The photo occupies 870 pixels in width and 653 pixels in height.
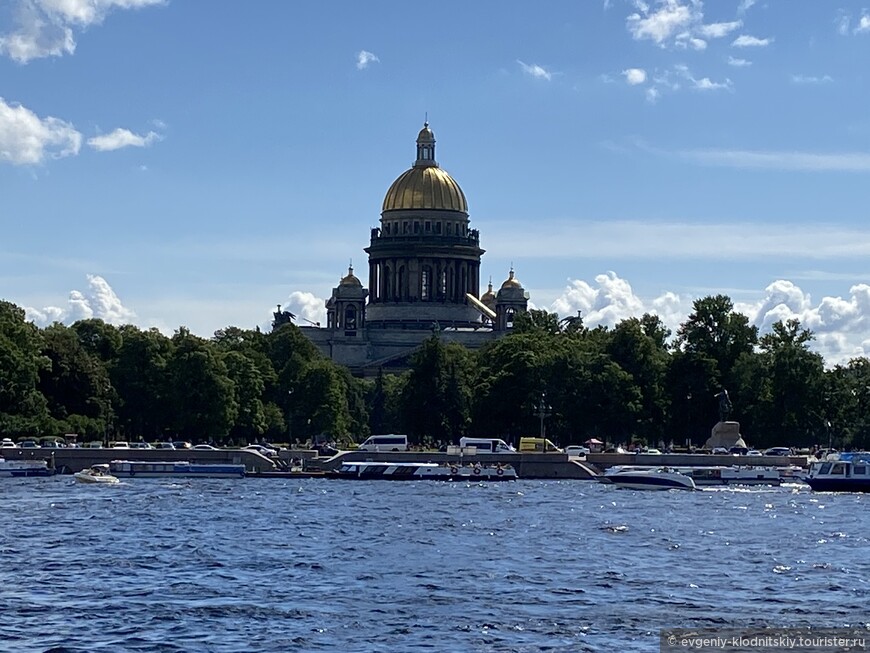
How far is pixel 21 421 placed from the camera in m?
132

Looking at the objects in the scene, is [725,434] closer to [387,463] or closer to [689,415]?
[689,415]

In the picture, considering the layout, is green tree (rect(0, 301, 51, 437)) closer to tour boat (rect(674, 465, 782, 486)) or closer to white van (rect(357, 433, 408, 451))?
white van (rect(357, 433, 408, 451))

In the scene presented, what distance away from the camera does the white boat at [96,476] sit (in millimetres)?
107756

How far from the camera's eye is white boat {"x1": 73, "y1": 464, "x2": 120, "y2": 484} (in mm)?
107756

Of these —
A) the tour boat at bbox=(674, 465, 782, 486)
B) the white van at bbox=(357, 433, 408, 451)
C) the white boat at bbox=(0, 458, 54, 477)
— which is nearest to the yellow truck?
the white van at bbox=(357, 433, 408, 451)

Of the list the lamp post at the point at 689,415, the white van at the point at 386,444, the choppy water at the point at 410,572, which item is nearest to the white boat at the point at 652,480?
the choppy water at the point at 410,572

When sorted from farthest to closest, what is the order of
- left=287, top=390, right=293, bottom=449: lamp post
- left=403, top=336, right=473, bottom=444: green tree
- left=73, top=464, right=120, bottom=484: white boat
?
left=287, top=390, right=293, bottom=449: lamp post
left=403, top=336, right=473, bottom=444: green tree
left=73, top=464, right=120, bottom=484: white boat

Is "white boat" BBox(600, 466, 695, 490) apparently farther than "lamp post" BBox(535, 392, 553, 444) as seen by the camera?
No

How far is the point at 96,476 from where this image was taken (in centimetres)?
10856

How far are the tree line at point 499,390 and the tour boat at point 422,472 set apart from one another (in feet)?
66.7

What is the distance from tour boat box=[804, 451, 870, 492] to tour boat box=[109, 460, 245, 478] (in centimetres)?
3224

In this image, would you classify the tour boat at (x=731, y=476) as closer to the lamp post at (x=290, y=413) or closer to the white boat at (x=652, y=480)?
the white boat at (x=652, y=480)

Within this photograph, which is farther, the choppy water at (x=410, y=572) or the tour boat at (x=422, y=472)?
the tour boat at (x=422, y=472)

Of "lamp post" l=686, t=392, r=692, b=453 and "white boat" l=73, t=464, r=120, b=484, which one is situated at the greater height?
"lamp post" l=686, t=392, r=692, b=453
